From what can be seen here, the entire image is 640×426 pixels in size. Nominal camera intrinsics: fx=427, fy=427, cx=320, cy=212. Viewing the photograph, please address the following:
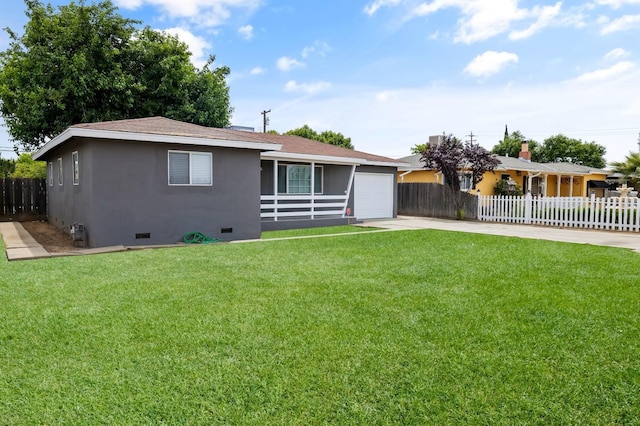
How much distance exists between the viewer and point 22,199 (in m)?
19.1

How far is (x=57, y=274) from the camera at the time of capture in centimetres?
673

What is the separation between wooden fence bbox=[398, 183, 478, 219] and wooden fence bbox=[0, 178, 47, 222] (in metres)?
17.4

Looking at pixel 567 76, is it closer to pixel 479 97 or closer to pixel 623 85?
pixel 623 85

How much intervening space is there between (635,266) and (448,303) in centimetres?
450

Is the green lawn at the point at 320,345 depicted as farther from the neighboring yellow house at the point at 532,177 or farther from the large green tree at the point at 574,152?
the large green tree at the point at 574,152

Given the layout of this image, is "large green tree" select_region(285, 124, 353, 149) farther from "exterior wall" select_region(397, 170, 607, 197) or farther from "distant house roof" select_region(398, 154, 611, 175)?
"exterior wall" select_region(397, 170, 607, 197)

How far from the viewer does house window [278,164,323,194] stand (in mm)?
16656

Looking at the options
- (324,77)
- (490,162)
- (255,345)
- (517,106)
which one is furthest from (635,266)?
(517,106)

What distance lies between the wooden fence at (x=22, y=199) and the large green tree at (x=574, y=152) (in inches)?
2042

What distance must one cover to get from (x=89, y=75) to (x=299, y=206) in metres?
13.7

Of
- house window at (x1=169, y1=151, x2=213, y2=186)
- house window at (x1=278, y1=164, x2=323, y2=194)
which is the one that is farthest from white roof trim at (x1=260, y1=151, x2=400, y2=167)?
house window at (x1=169, y1=151, x2=213, y2=186)

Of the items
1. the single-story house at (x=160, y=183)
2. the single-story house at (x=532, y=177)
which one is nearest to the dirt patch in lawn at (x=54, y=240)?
the single-story house at (x=160, y=183)

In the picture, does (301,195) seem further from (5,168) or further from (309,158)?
(5,168)

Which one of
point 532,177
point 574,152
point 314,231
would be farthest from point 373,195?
point 574,152
